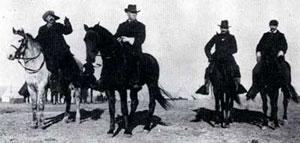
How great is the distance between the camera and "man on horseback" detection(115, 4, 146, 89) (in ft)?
37.6

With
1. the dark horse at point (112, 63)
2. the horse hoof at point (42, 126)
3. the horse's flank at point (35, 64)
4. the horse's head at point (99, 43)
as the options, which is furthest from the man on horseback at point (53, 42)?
the horse's head at point (99, 43)

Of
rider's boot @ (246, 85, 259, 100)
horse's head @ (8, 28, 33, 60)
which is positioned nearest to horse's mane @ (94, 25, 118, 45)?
horse's head @ (8, 28, 33, 60)

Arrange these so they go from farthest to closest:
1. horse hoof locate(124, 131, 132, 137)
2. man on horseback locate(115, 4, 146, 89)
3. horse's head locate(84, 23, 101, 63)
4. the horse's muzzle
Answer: the horse's muzzle
man on horseback locate(115, 4, 146, 89)
horse hoof locate(124, 131, 132, 137)
horse's head locate(84, 23, 101, 63)

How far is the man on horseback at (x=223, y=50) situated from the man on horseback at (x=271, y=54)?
2.17ft

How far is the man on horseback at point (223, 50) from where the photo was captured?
13094mm

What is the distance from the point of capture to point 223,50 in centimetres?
1309

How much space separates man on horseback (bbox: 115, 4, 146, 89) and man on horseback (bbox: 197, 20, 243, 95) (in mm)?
2567

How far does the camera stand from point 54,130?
501 inches

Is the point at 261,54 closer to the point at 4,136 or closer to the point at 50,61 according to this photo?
the point at 50,61

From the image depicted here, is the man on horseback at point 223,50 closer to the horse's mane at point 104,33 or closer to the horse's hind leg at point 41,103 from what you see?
the horse's mane at point 104,33

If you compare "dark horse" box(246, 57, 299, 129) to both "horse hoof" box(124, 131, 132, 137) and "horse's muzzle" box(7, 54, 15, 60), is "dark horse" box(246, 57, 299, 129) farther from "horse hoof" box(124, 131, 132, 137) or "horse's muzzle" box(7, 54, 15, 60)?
"horse's muzzle" box(7, 54, 15, 60)

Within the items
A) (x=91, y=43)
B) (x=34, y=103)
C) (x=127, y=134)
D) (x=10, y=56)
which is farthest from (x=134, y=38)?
(x=34, y=103)

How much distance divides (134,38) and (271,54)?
430 cm

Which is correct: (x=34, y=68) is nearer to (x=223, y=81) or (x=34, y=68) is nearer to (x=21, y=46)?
(x=21, y=46)
